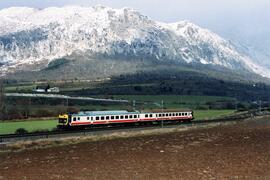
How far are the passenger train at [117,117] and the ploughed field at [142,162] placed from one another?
72.4 feet

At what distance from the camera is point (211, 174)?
3481cm

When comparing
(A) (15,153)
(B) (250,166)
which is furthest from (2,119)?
(B) (250,166)

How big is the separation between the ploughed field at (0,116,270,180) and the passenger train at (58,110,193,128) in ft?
72.4

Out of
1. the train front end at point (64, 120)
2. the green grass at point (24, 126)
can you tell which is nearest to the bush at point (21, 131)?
the green grass at point (24, 126)

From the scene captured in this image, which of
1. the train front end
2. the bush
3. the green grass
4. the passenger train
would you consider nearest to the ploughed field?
the bush

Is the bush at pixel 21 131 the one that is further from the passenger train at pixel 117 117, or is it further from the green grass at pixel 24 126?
the passenger train at pixel 117 117

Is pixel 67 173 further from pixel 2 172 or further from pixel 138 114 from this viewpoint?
pixel 138 114

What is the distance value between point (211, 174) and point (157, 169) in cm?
477

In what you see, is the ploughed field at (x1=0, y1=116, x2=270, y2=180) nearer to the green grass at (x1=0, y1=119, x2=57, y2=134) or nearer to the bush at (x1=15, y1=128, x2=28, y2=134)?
the bush at (x1=15, y1=128, x2=28, y2=134)

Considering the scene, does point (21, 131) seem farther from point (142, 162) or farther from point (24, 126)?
point (142, 162)

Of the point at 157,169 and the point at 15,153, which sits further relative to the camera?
the point at 15,153

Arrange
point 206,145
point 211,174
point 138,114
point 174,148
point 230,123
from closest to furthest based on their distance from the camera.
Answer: point 211,174, point 174,148, point 206,145, point 138,114, point 230,123

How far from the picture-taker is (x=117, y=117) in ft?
287

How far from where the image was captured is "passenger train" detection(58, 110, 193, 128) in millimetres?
79438
